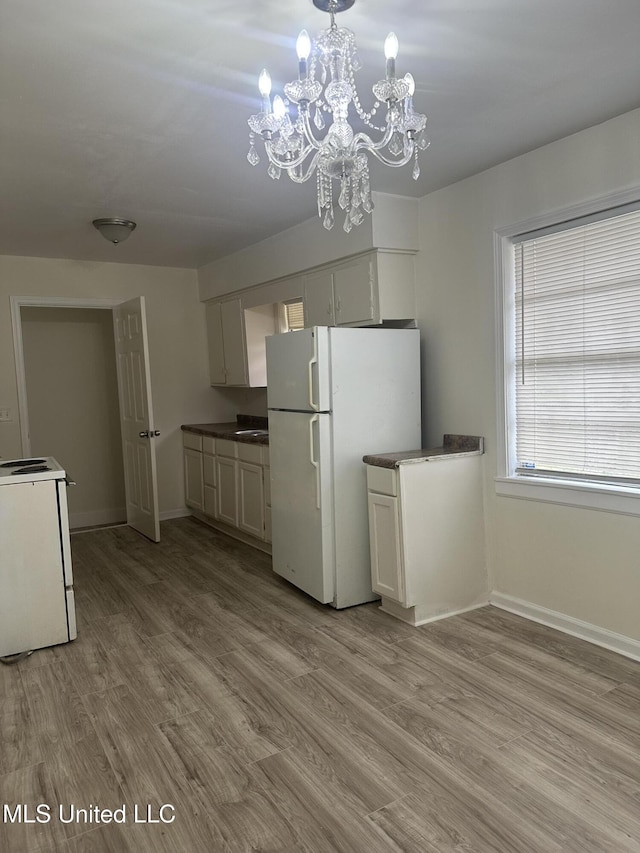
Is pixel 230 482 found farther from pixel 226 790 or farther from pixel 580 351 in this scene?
pixel 226 790

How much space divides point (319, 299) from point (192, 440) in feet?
6.83

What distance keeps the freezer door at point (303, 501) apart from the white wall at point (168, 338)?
2.16m

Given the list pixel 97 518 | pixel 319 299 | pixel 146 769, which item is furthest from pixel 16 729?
pixel 97 518

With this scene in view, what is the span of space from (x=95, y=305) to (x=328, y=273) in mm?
2356

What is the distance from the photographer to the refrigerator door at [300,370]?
10.7ft

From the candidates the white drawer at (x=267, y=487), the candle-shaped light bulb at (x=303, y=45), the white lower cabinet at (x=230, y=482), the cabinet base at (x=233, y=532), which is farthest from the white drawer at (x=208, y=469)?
the candle-shaped light bulb at (x=303, y=45)

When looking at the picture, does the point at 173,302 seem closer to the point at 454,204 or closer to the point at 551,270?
the point at 454,204

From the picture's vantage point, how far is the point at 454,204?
11.3 feet

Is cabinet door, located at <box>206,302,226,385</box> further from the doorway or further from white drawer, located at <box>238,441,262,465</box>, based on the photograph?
white drawer, located at <box>238,441,262,465</box>

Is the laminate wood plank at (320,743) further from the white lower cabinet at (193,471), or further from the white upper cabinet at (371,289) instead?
the white lower cabinet at (193,471)

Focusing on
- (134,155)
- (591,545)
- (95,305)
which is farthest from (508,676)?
(95,305)

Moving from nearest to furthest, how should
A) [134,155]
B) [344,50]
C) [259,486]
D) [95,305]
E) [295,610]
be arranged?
[344,50]
[134,155]
[295,610]
[259,486]
[95,305]

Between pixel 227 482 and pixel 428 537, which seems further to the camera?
pixel 227 482

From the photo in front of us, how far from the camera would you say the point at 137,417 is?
5.05 m
